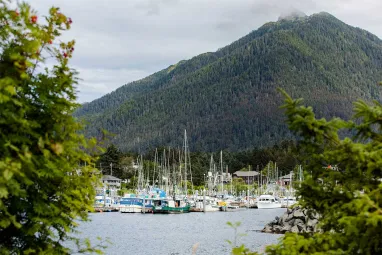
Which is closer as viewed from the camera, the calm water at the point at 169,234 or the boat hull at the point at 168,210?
the calm water at the point at 169,234

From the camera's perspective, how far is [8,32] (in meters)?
8.72

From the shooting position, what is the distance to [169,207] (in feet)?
365

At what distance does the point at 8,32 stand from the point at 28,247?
327 cm

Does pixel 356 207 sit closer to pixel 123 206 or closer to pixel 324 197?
pixel 324 197

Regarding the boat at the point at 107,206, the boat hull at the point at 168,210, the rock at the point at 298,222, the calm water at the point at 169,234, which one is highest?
the boat at the point at 107,206

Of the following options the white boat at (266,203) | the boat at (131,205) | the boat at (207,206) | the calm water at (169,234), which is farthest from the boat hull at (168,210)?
the white boat at (266,203)

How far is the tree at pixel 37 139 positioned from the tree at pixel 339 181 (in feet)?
11.1

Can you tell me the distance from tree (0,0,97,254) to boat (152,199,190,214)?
336 ft

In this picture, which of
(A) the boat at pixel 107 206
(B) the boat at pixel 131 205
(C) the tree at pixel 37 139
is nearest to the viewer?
(C) the tree at pixel 37 139

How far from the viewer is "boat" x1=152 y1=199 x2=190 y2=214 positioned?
111188 millimetres

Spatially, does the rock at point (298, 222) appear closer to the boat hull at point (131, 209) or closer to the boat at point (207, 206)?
the boat at point (207, 206)

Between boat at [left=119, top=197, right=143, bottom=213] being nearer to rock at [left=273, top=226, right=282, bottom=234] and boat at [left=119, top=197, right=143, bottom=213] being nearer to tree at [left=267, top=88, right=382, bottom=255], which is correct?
rock at [left=273, top=226, right=282, bottom=234]

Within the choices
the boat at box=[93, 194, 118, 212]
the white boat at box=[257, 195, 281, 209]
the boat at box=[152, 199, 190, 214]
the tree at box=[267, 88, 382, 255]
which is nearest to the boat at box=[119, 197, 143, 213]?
the boat at box=[93, 194, 118, 212]

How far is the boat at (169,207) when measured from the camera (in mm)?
111188
